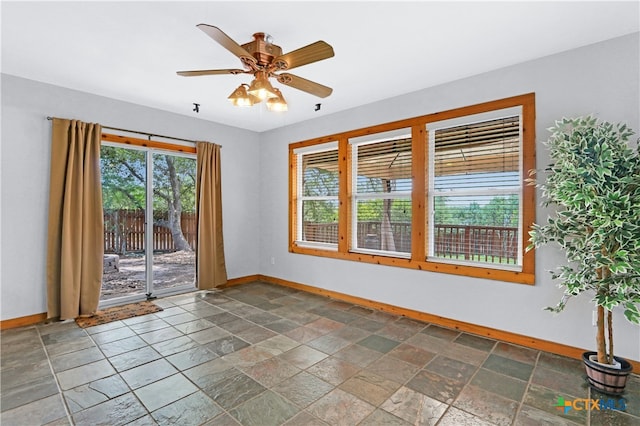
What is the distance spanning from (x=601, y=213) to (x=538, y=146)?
1.03 m

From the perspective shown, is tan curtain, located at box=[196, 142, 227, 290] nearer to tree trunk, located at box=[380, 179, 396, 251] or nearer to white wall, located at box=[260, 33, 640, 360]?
white wall, located at box=[260, 33, 640, 360]

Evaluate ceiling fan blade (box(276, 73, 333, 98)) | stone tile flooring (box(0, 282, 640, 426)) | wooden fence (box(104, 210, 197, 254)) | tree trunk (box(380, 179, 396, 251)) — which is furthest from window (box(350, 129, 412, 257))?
wooden fence (box(104, 210, 197, 254))

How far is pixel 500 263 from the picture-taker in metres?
3.18

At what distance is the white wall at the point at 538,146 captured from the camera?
2.54 meters

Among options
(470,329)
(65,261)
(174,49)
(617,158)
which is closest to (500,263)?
(470,329)

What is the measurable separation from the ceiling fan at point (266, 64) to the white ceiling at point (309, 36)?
0.16 metres

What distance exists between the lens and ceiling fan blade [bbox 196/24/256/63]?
1798mm

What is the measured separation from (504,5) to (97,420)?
152 inches

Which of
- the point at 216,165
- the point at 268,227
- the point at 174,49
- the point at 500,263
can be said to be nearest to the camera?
the point at 174,49

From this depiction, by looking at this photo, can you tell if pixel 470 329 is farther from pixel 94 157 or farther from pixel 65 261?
pixel 94 157

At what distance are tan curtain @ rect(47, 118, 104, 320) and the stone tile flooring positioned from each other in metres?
0.33

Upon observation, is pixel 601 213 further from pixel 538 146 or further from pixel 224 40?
pixel 224 40

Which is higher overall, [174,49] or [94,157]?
[174,49]

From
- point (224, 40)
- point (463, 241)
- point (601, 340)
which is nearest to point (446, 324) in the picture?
point (463, 241)
